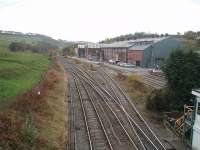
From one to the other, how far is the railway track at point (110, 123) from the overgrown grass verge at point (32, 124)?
41.8 inches

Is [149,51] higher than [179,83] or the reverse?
higher

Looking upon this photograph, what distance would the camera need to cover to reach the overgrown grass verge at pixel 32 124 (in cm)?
1548

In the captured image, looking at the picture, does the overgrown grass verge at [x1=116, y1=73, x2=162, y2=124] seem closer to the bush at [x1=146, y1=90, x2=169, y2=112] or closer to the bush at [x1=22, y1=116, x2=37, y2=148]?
the bush at [x1=146, y1=90, x2=169, y2=112]

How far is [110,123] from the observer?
76.1 ft

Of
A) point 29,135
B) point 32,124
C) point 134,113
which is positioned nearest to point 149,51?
point 134,113

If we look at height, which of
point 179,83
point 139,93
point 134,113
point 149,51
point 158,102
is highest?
point 149,51

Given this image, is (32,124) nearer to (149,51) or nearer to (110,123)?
(110,123)

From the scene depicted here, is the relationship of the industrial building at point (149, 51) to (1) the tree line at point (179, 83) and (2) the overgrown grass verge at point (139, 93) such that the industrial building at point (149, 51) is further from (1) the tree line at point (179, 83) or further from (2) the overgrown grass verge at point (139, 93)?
(1) the tree line at point (179, 83)

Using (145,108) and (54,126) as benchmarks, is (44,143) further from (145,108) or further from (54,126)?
(145,108)

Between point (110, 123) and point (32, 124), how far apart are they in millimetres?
6370

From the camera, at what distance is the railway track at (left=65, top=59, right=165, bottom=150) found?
1889 cm

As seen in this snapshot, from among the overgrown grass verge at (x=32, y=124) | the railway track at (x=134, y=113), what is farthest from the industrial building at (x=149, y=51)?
the overgrown grass verge at (x=32, y=124)

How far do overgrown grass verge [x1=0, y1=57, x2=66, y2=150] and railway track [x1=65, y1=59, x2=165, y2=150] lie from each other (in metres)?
1.06

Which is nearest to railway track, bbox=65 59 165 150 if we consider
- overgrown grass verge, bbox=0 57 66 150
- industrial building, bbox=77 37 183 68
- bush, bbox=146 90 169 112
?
overgrown grass verge, bbox=0 57 66 150
